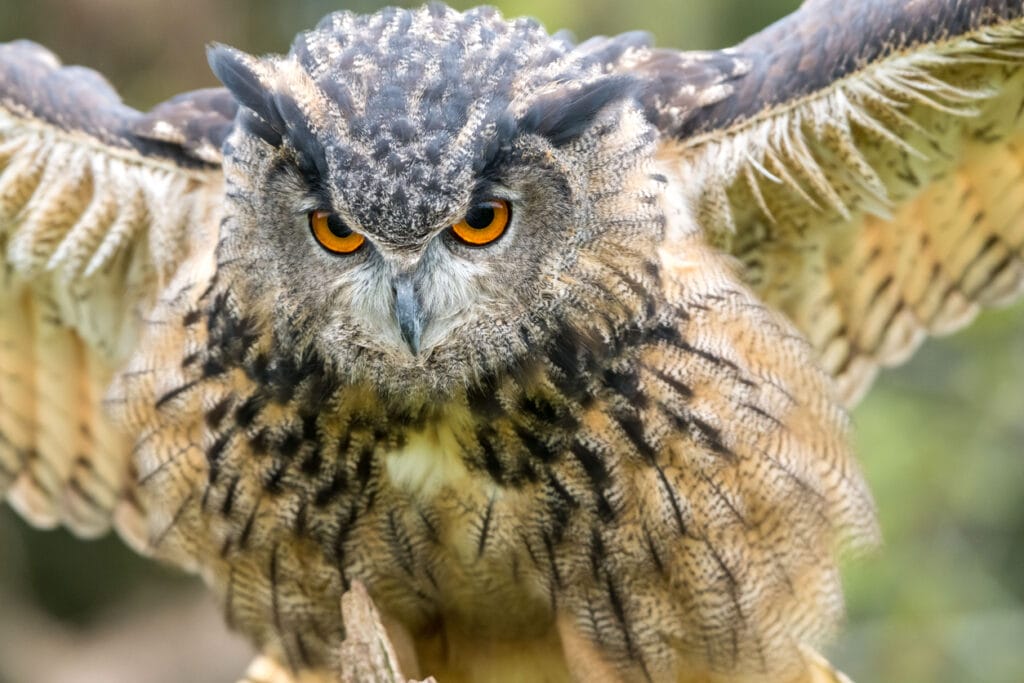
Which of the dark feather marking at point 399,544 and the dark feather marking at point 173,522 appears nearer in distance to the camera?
the dark feather marking at point 399,544

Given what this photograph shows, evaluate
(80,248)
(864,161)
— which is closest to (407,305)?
(864,161)

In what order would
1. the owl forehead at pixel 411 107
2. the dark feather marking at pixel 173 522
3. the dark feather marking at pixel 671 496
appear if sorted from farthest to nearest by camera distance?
1. the dark feather marking at pixel 173 522
2. the dark feather marking at pixel 671 496
3. the owl forehead at pixel 411 107

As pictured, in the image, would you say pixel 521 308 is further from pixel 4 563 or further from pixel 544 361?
pixel 4 563

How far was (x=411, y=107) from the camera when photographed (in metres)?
2.25

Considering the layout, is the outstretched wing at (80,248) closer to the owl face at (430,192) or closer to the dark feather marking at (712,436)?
the owl face at (430,192)

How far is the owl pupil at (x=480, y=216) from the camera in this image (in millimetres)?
2309

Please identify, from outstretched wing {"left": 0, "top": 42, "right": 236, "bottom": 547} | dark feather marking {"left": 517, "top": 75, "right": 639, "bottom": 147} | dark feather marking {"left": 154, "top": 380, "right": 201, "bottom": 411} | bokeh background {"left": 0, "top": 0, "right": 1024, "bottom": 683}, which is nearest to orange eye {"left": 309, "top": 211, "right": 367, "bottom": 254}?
dark feather marking {"left": 517, "top": 75, "right": 639, "bottom": 147}

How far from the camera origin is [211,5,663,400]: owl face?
224 centimetres

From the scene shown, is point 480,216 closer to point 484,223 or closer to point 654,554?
A: point 484,223

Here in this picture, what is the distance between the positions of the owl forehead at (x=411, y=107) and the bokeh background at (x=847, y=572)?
1462mm

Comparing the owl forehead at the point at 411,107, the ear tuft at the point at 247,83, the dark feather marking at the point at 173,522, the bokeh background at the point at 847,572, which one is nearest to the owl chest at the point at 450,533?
the dark feather marking at the point at 173,522

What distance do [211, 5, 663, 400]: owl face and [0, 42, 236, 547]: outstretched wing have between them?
21.4 inches

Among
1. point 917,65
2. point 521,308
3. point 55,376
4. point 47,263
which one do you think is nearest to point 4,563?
point 55,376

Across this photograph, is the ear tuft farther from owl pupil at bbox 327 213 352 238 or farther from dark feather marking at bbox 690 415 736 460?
dark feather marking at bbox 690 415 736 460
